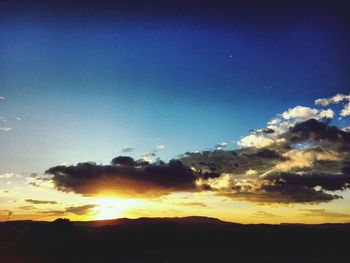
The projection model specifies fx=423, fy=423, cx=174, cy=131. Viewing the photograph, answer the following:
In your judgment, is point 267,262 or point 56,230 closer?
point 56,230

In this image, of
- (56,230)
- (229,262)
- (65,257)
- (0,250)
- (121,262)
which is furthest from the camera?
(229,262)

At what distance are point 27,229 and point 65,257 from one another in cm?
592

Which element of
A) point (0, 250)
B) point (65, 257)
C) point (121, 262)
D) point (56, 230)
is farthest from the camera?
point (121, 262)

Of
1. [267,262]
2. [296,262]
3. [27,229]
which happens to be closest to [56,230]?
[27,229]

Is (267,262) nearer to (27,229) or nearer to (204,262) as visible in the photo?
(204,262)

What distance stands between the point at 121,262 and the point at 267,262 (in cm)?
3857

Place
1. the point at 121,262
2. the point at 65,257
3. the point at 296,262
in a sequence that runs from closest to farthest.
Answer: the point at 65,257 → the point at 121,262 → the point at 296,262

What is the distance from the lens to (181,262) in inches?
3844

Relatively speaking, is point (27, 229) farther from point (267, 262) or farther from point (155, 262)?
point (267, 262)

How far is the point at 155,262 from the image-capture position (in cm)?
10094

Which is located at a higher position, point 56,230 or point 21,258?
point 56,230

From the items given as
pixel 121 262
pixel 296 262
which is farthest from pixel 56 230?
pixel 296 262

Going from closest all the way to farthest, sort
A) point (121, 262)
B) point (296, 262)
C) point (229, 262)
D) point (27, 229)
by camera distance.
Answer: point (27, 229) < point (121, 262) < point (229, 262) < point (296, 262)

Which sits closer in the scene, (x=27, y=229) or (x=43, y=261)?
(x=43, y=261)
